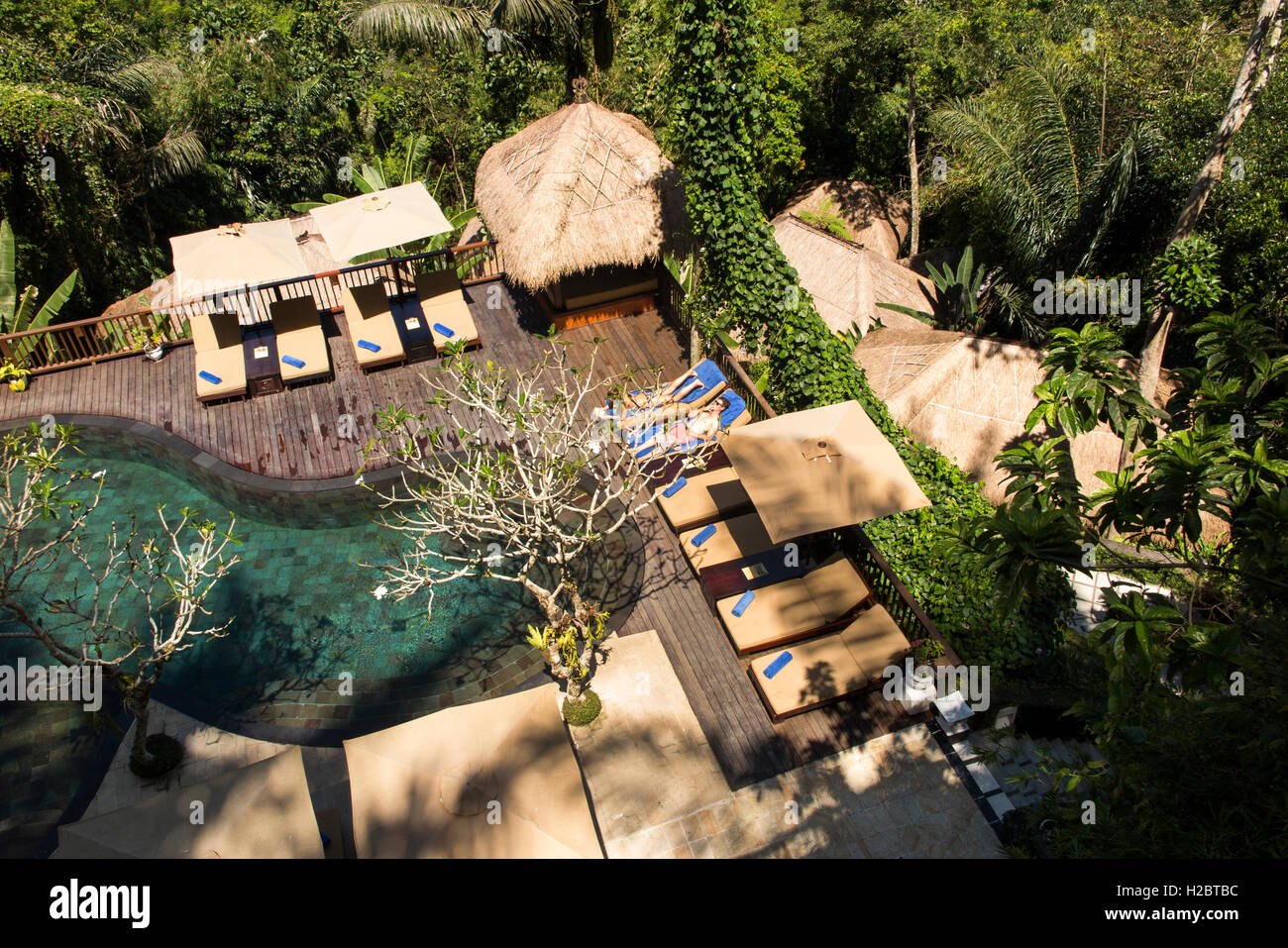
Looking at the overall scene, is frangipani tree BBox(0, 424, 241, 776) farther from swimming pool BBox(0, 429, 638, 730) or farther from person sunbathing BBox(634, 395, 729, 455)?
person sunbathing BBox(634, 395, 729, 455)

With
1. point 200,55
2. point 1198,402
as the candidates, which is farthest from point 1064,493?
point 200,55

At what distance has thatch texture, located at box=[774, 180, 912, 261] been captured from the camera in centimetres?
2100

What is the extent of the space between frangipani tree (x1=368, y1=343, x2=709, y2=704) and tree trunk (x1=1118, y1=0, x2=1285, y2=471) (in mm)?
6978

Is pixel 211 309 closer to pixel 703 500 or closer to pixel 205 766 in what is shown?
pixel 205 766

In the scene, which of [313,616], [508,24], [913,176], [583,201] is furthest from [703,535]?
[508,24]

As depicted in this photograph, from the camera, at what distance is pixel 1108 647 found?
18.4 ft

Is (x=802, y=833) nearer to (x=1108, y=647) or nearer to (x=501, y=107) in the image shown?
(x=1108, y=647)

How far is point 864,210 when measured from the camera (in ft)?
70.0

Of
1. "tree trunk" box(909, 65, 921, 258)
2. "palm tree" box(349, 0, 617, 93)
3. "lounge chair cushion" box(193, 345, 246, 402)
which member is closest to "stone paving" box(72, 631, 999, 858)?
"lounge chair cushion" box(193, 345, 246, 402)

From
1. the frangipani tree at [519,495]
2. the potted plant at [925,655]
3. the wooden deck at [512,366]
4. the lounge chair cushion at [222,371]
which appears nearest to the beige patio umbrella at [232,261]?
the lounge chair cushion at [222,371]

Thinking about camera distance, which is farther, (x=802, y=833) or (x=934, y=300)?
(x=934, y=300)

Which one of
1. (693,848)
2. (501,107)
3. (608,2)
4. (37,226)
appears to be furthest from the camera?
(501,107)

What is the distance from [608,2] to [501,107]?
5512mm
